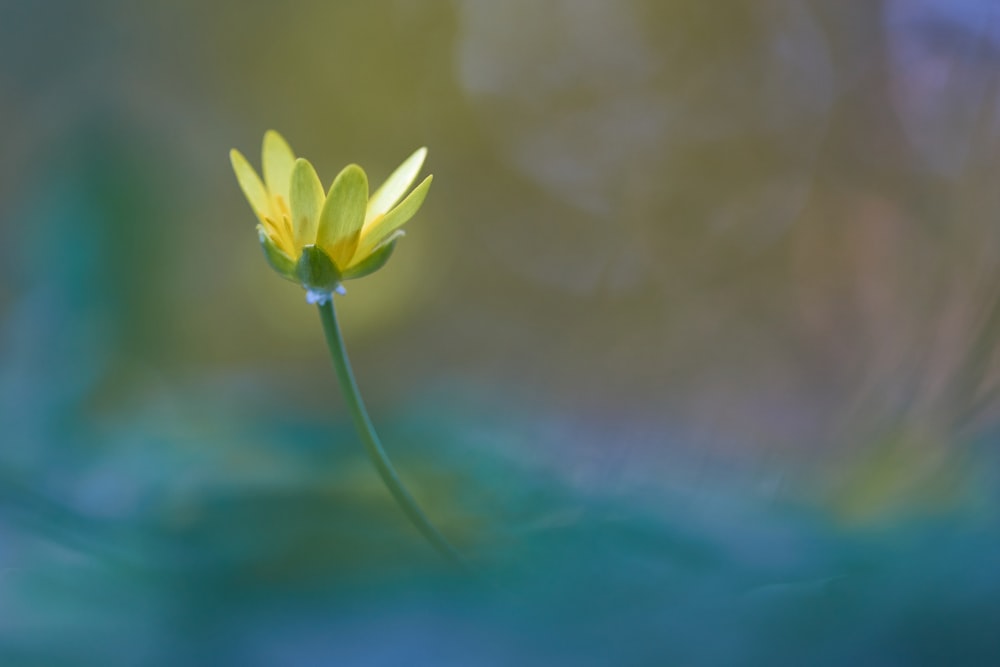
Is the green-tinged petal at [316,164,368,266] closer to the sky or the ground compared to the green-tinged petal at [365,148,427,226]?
closer to the ground

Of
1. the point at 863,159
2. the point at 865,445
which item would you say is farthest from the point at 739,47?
the point at 865,445

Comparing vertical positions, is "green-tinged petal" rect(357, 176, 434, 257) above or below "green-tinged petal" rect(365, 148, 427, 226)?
below

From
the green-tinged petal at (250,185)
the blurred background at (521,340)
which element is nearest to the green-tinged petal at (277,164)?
the green-tinged petal at (250,185)

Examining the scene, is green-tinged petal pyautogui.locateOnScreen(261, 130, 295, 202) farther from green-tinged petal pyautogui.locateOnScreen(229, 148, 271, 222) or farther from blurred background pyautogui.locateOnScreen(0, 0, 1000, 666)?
blurred background pyautogui.locateOnScreen(0, 0, 1000, 666)

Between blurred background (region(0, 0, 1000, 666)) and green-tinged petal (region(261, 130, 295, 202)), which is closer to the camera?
blurred background (region(0, 0, 1000, 666))

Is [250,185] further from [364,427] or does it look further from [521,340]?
[521,340]

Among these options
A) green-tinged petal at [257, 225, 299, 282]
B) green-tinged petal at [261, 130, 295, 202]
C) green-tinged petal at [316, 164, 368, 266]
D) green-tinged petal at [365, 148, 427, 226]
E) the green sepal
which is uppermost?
green-tinged petal at [261, 130, 295, 202]

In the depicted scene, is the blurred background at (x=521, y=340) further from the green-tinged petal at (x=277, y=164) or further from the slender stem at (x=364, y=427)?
the green-tinged petal at (x=277, y=164)

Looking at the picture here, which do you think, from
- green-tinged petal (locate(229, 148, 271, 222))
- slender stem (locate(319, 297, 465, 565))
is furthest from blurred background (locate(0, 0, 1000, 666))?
green-tinged petal (locate(229, 148, 271, 222))
